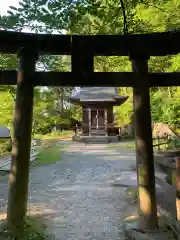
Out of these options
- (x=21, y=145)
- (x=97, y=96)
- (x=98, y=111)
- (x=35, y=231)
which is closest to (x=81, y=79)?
(x=21, y=145)

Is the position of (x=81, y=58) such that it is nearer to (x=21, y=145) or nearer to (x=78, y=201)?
(x=21, y=145)

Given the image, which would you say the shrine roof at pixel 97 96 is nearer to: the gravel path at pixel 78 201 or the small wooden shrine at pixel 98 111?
the small wooden shrine at pixel 98 111

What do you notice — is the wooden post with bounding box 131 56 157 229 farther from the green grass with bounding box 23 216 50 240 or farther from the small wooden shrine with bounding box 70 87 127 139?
the small wooden shrine with bounding box 70 87 127 139

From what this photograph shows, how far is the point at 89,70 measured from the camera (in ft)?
12.6

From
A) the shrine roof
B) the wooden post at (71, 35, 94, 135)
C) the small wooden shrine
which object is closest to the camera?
the wooden post at (71, 35, 94, 135)

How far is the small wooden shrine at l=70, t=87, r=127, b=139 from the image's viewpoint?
2319cm

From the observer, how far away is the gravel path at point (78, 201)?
172 inches

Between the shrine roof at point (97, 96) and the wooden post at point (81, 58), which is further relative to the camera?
the shrine roof at point (97, 96)

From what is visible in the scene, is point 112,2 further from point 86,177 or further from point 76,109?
point 76,109

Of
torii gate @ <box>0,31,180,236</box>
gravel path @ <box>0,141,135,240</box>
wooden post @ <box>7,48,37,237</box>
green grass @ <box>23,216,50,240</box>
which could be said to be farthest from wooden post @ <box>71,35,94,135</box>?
gravel path @ <box>0,141,135,240</box>

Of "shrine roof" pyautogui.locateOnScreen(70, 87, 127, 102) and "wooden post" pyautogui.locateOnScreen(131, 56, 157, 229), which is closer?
"wooden post" pyautogui.locateOnScreen(131, 56, 157, 229)

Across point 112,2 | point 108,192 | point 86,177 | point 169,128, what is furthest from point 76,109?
point 112,2

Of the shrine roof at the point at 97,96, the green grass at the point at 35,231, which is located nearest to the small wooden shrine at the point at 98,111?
the shrine roof at the point at 97,96

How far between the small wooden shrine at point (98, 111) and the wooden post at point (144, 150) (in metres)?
19.1
